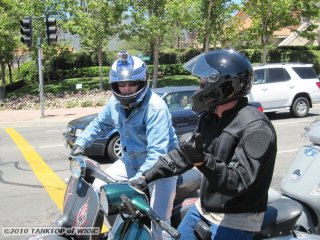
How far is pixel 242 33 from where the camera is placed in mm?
29781

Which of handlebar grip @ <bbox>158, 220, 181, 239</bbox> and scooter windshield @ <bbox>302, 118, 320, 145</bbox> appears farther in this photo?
scooter windshield @ <bbox>302, 118, 320, 145</bbox>

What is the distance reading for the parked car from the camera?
8.95 m

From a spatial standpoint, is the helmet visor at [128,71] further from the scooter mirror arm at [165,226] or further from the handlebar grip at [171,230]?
the handlebar grip at [171,230]

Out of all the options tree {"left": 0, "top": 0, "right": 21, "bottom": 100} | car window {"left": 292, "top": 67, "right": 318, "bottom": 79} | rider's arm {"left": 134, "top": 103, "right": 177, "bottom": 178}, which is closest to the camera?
rider's arm {"left": 134, "top": 103, "right": 177, "bottom": 178}

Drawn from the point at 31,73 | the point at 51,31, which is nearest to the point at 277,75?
the point at 51,31

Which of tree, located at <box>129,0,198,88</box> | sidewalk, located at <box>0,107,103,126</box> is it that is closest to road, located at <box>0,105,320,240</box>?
sidewalk, located at <box>0,107,103,126</box>

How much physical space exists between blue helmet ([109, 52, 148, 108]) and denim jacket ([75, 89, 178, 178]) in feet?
0.29

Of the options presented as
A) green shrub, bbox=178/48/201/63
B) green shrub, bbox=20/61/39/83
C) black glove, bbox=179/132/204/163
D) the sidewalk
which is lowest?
the sidewalk

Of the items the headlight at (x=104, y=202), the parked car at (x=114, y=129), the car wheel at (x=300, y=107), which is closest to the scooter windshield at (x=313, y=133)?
the headlight at (x=104, y=202)

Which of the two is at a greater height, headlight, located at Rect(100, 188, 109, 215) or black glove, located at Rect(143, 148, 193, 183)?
black glove, located at Rect(143, 148, 193, 183)

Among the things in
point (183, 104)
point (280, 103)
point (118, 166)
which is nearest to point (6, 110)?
point (280, 103)

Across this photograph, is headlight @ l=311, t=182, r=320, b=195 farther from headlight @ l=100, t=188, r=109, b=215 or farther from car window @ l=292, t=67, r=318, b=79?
car window @ l=292, t=67, r=318, b=79

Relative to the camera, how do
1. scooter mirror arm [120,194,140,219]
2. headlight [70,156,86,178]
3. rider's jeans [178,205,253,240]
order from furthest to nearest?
headlight [70,156,86,178]
rider's jeans [178,205,253,240]
scooter mirror arm [120,194,140,219]

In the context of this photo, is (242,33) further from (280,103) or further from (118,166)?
(118,166)
